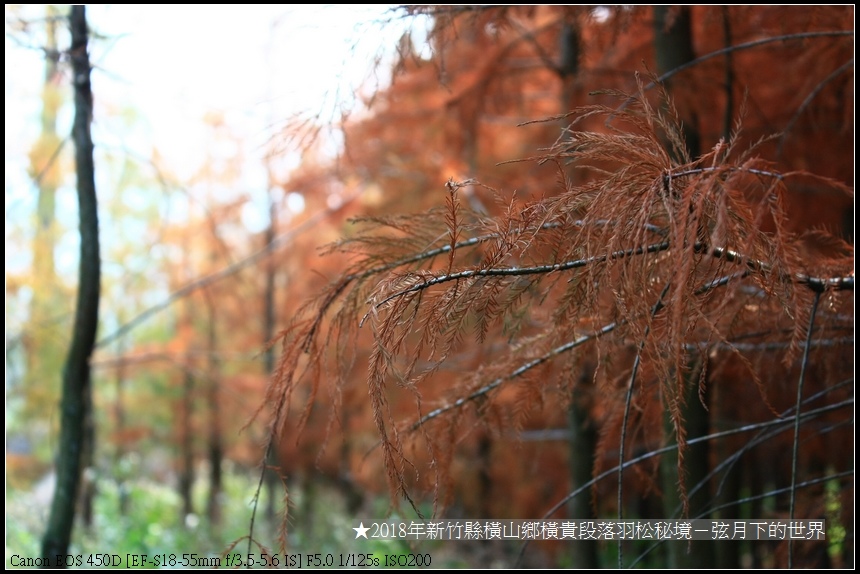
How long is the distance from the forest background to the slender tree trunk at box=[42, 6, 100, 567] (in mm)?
126

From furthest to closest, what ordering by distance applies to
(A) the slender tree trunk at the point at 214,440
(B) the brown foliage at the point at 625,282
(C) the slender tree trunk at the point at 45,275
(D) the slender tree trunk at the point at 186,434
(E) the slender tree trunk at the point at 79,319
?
(D) the slender tree trunk at the point at 186,434 → (A) the slender tree trunk at the point at 214,440 → (C) the slender tree trunk at the point at 45,275 → (E) the slender tree trunk at the point at 79,319 → (B) the brown foliage at the point at 625,282

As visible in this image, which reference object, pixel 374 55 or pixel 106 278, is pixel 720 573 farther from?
pixel 106 278

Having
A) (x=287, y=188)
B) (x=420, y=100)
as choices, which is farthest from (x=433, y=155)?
(x=287, y=188)

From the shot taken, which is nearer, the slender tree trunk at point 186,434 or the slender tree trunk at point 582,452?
the slender tree trunk at point 582,452

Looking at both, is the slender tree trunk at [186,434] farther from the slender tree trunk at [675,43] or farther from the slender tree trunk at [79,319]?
the slender tree trunk at [675,43]

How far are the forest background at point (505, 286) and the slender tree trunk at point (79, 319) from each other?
0.13 m

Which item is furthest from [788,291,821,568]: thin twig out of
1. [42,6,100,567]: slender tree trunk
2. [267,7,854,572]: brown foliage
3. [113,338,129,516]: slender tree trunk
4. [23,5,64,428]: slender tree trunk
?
[113,338,129,516]: slender tree trunk

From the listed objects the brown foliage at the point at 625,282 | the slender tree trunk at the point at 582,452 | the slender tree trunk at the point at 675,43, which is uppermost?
the slender tree trunk at the point at 675,43

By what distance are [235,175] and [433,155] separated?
4.30m

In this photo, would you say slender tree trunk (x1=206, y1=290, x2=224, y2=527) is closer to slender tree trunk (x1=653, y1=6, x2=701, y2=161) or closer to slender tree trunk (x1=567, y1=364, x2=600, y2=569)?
slender tree trunk (x1=567, y1=364, x2=600, y2=569)

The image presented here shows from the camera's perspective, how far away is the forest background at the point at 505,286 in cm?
180

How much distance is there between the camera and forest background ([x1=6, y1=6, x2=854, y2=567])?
180 cm

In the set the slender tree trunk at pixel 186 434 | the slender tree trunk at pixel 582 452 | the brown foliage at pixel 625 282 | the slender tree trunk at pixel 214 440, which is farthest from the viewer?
the slender tree trunk at pixel 186 434

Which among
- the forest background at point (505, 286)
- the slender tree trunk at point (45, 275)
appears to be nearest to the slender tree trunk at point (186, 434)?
the forest background at point (505, 286)
